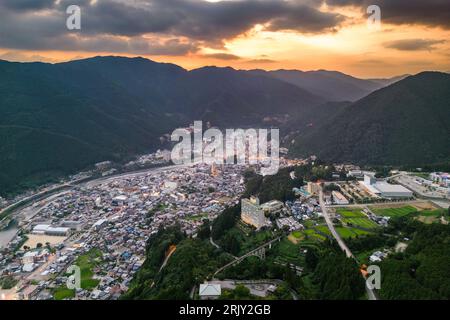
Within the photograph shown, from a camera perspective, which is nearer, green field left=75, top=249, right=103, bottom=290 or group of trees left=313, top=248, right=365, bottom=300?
group of trees left=313, top=248, right=365, bottom=300

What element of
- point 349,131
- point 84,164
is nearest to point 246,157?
point 349,131

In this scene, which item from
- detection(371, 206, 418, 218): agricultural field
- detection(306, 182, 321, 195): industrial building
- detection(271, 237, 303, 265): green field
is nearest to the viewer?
detection(271, 237, 303, 265): green field

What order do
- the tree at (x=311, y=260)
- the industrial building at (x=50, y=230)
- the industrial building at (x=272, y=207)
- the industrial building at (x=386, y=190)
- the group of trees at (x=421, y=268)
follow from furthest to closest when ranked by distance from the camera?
the industrial building at (x=50, y=230), the industrial building at (x=386, y=190), the industrial building at (x=272, y=207), the tree at (x=311, y=260), the group of trees at (x=421, y=268)

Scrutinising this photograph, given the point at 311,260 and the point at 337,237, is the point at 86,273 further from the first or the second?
the point at 337,237

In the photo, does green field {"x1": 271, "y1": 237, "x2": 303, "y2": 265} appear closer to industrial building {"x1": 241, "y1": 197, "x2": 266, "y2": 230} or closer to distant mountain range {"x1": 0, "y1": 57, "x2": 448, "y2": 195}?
industrial building {"x1": 241, "y1": 197, "x2": 266, "y2": 230}

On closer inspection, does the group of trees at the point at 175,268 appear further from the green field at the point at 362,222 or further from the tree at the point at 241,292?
the green field at the point at 362,222

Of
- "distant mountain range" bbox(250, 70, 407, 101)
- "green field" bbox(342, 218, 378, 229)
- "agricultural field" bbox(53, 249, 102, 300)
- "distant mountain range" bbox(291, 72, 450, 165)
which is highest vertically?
"distant mountain range" bbox(250, 70, 407, 101)

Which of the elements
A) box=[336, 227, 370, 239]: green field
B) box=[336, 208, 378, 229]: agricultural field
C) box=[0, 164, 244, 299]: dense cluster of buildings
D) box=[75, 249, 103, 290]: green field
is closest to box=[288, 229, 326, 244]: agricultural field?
box=[336, 227, 370, 239]: green field

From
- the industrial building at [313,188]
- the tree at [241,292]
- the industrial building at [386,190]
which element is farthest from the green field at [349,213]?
the tree at [241,292]

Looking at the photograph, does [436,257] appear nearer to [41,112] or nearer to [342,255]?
[342,255]
